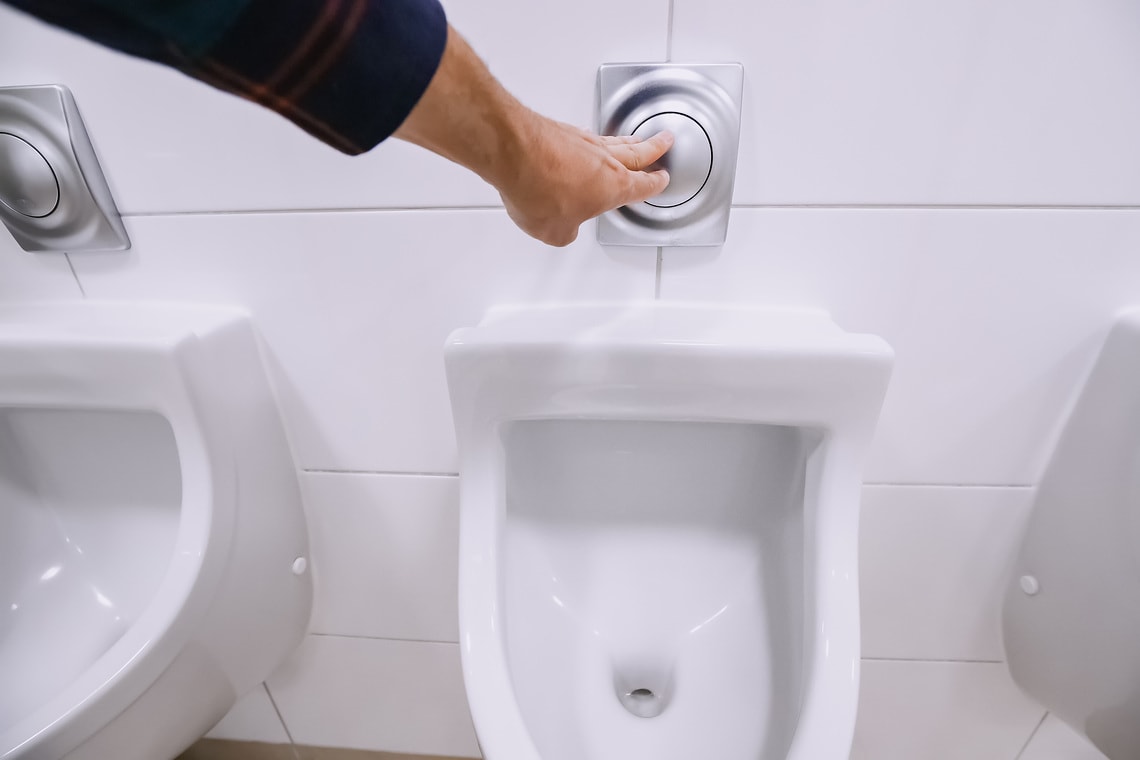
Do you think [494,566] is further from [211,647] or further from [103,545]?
[103,545]

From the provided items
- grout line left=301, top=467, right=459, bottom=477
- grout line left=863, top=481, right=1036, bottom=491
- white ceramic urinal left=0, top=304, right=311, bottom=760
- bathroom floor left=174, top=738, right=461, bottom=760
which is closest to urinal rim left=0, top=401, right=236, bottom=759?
white ceramic urinal left=0, top=304, right=311, bottom=760

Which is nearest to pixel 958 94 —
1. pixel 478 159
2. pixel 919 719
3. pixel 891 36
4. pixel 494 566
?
pixel 891 36

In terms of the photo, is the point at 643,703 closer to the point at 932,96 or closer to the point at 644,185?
the point at 644,185

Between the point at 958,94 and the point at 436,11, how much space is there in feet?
1.41

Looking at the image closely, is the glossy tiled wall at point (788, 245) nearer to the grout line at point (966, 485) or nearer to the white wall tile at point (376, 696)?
the grout line at point (966, 485)

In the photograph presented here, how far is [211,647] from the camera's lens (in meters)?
0.52

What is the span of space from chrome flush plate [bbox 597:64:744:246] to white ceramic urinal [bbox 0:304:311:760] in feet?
1.40

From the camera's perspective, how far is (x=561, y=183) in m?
0.30

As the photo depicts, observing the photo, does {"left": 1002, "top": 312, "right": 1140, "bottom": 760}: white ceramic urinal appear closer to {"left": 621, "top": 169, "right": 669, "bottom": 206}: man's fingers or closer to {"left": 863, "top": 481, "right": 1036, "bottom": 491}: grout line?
{"left": 863, "top": 481, "right": 1036, "bottom": 491}: grout line

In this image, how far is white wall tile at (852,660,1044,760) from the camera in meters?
0.69

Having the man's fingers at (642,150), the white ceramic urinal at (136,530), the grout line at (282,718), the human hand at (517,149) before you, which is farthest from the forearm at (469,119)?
the grout line at (282,718)

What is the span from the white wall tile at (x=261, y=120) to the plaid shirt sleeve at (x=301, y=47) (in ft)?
0.81

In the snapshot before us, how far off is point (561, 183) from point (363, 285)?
1.04 feet

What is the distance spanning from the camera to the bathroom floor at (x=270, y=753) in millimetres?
850
